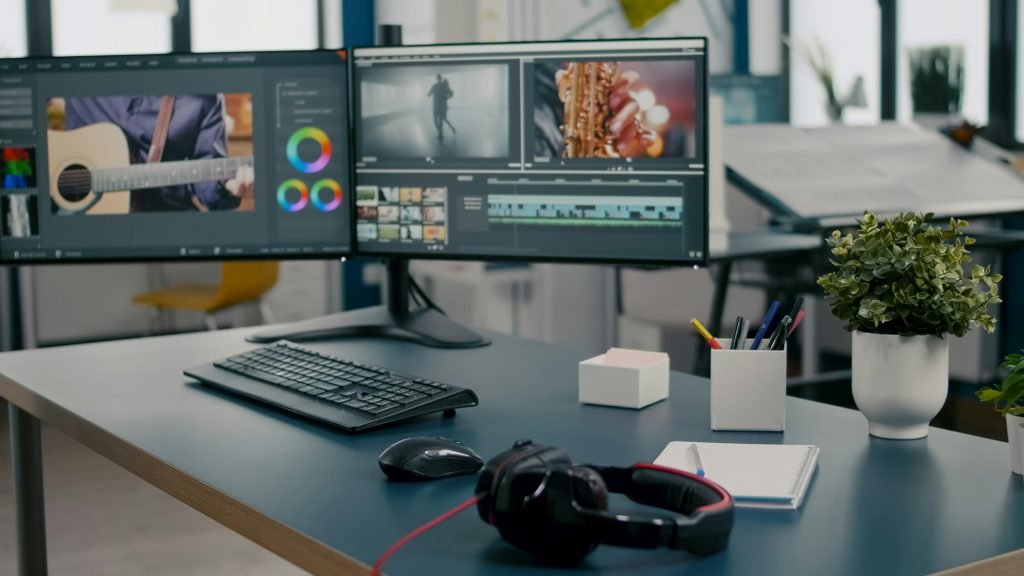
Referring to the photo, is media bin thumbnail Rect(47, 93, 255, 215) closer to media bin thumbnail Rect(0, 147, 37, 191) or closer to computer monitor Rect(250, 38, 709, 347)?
media bin thumbnail Rect(0, 147, 37, 191)

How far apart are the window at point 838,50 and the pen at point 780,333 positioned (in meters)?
4.01

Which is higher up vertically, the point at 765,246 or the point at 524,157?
the point at 524,157

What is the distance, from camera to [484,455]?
1.19m

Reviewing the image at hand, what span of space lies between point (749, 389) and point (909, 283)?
20cm

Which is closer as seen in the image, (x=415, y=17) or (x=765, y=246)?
(x=765, y=246)

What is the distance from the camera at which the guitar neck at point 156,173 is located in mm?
1846

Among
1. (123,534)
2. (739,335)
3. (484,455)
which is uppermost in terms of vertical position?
(739,335)

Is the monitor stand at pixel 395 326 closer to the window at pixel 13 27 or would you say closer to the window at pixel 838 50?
the window at pixel 838 50

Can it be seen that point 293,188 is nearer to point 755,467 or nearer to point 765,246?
point 755,467

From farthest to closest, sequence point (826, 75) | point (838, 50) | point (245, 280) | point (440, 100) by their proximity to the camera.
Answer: point (838, 50)
point (826, 75)
point (245, 280)
point (440, 100)

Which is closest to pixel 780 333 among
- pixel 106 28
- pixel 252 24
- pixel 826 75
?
pixel 826 75

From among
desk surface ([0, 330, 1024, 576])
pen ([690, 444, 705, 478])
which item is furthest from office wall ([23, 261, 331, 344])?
pen ([690, 444, 705, 478])

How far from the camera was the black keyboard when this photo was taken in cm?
131

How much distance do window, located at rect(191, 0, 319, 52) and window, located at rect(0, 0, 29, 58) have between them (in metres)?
0.74
